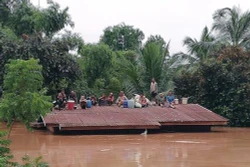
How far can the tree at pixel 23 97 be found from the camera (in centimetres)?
995

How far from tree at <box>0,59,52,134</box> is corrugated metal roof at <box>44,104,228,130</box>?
6099 millimetres

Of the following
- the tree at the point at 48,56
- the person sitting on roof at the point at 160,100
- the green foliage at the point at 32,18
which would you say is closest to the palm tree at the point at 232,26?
the person sitting on roof at the point at 160,100

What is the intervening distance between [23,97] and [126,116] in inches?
338

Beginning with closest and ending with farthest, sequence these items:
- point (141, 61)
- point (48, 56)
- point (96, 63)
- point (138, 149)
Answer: point (138, 149) < point (48, 56) < point (141, 61) < point (96, 63)

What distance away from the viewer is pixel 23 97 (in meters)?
10.2

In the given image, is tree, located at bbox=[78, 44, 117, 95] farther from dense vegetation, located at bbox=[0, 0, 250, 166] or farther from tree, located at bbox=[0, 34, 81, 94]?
tree, located at bbox=[0, 34, 81, 94]

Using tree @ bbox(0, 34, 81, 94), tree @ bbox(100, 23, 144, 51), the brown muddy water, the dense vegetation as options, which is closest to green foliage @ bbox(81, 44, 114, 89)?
the dense vegetation

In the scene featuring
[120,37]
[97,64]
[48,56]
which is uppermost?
[120,37]

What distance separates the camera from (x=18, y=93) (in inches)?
415

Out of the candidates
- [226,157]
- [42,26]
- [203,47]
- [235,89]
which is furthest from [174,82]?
[226,157]

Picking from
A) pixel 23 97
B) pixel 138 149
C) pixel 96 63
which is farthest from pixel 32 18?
pixel 23 97

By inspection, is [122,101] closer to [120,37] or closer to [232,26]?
[232,26]

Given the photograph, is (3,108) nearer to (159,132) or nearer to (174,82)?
(159,132)

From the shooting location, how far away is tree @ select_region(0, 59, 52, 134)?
9945 millimetres
